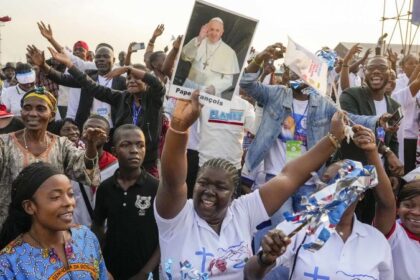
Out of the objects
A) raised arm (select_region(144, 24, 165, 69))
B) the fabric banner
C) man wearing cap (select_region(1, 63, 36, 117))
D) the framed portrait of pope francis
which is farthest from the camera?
the fabric banner

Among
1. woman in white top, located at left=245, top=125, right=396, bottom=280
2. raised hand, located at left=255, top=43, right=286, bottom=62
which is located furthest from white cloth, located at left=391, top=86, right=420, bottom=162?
woman in white top, located at left=245, top=125, right=396, bottom=280

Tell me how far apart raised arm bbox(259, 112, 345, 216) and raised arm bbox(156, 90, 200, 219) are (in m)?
0.54

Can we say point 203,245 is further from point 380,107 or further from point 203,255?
point 380,107

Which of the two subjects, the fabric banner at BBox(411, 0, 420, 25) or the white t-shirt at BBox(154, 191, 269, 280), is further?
the fabric banner at BBox(411, 0, 420, 25)

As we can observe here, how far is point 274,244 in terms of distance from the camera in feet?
7.32

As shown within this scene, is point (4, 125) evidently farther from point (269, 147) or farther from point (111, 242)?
point (269, 147)

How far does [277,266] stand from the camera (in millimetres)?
2758

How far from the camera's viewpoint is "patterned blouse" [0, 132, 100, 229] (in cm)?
330

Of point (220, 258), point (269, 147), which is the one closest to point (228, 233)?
point (220, 258)

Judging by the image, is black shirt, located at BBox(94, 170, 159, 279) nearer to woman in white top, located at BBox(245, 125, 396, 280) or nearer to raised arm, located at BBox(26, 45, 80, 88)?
woman in white top, located at BBox(245, 125, 396, 280)

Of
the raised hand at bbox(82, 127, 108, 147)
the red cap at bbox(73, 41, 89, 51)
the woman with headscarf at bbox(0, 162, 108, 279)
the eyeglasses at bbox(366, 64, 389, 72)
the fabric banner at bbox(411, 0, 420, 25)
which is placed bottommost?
the woman with headscarf at bbox(0, 162, 108, 279)

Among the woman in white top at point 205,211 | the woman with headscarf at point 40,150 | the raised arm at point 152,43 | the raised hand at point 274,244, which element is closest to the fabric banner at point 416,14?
the raised arm at point 152,43

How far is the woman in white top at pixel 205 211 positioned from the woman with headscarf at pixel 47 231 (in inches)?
16.9

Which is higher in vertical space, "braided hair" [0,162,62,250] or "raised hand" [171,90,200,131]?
"raised hand" [171,90,200,131]
